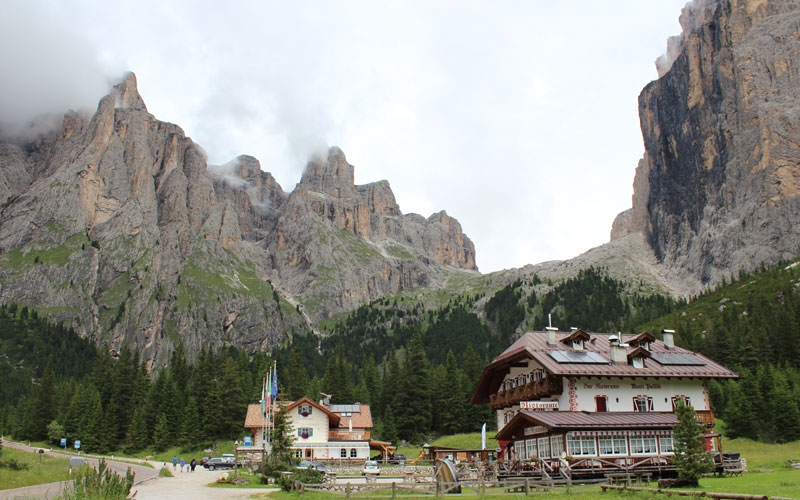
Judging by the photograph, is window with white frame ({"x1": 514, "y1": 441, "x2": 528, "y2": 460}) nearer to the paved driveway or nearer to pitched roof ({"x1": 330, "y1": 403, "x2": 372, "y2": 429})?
the paved driveway

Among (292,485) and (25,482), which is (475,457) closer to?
(292,485)

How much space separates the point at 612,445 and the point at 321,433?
150 feet

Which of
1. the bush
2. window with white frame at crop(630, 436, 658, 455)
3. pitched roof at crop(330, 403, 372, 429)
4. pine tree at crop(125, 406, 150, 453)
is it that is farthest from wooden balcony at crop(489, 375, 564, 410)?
pine tree at crop(125, 406, 150, 453)

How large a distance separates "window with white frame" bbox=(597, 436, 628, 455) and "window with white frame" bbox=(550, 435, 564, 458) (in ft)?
9.51

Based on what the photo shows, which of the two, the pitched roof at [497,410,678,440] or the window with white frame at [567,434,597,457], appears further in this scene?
the window with white frame at [567,434,597,457]

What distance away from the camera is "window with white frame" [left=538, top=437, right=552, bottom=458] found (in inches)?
1902

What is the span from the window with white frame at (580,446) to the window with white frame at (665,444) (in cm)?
658

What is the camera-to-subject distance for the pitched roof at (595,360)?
53.5 metres

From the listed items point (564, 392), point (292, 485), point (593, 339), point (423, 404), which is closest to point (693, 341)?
point (423, 404)

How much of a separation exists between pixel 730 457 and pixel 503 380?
24.0 meters

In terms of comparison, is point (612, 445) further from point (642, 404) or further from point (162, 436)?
point (162, 436)

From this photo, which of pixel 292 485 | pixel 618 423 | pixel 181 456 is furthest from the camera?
pixel 181 456

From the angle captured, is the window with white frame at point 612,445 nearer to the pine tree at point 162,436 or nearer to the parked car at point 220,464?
the parked car at point 220,464

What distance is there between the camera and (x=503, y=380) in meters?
64.5
